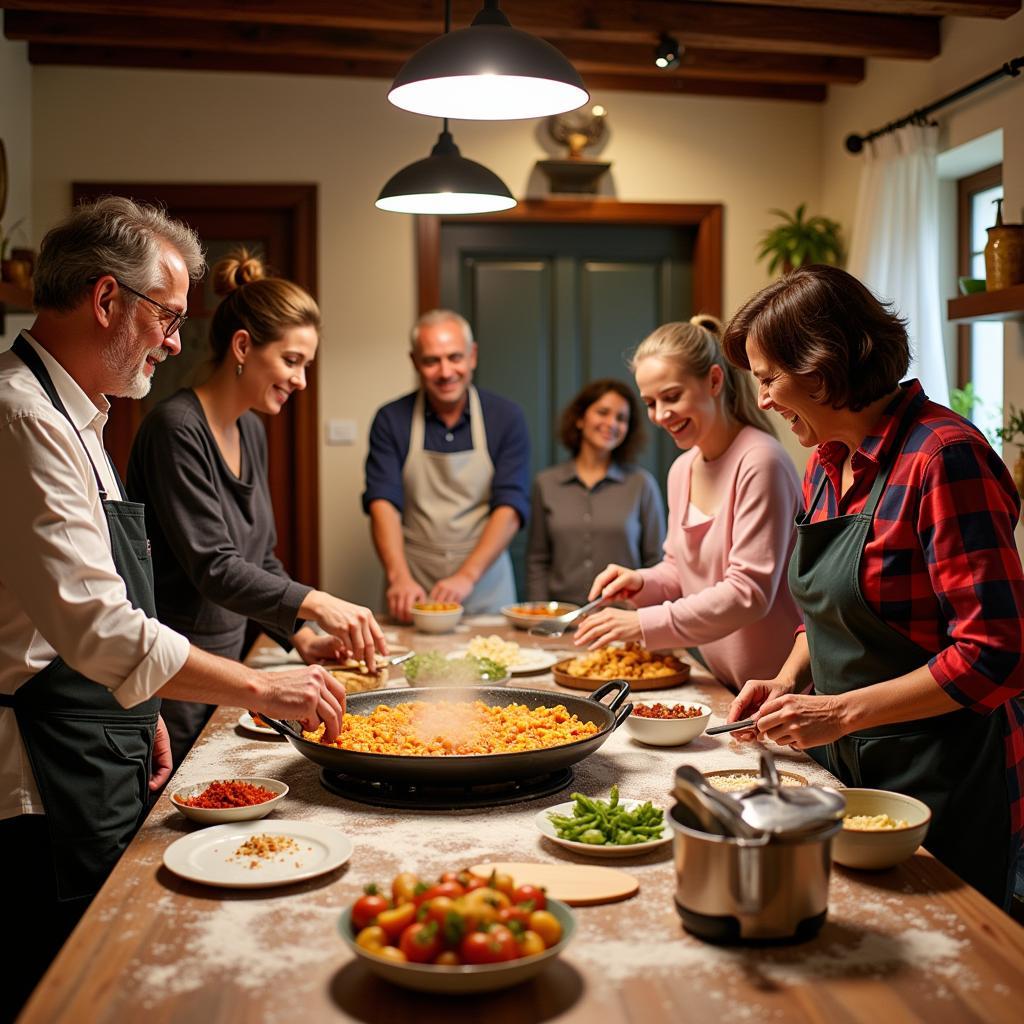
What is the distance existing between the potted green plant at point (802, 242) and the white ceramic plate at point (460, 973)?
444 cm

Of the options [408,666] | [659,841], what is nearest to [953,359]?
[408,666]

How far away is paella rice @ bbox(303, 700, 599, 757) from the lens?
192cm

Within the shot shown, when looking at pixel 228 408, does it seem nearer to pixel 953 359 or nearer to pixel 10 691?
pixel 10 691

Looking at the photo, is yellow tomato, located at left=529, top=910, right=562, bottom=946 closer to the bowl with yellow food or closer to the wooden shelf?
the bowl with yellow food

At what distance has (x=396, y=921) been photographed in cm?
125

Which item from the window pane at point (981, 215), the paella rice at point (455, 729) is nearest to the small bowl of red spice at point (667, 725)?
the paella rice at point (455, 729)

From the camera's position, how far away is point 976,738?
1.88 meters

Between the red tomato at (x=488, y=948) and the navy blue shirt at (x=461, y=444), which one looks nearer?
the red tomato at (x=488, y=948)

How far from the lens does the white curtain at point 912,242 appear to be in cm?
446

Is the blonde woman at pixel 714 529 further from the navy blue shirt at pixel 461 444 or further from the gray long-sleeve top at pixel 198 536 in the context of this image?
the navy blue shirt at pixel 461 444

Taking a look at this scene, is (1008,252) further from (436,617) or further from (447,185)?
(436,617)

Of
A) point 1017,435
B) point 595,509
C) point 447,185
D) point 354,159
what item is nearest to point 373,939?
point 447,185

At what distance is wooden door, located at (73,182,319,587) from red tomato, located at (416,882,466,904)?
4.22m

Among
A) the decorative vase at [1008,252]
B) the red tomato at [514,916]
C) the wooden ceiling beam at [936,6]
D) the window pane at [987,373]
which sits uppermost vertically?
the wooden ceiling beam at [936,6]
